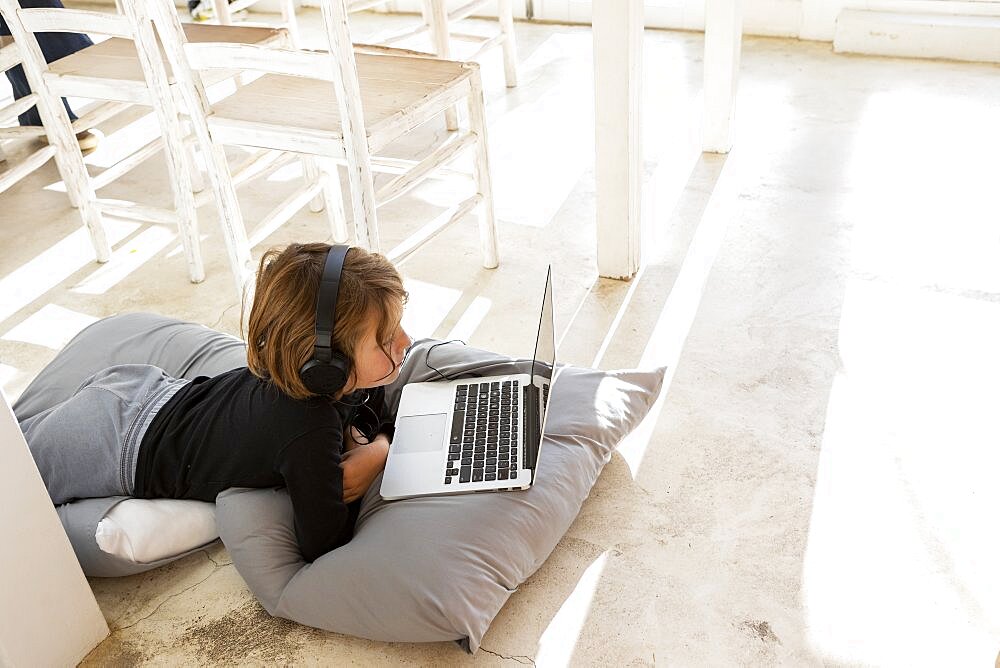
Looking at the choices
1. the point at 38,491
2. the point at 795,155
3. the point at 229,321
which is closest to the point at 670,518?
the point at 38,491

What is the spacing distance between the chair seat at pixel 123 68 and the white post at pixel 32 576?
148cm

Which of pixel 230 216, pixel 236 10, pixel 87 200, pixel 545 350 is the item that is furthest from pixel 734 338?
pixel 236 10

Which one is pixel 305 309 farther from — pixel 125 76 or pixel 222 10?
pixel 222 10

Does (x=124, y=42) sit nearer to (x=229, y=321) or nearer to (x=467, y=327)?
(x=229, y=321)

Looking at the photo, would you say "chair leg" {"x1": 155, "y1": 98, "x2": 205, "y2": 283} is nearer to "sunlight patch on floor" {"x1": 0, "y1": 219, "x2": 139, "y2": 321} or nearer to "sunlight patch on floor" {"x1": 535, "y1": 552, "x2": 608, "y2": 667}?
"sunlight patch on floor" {"x1": 0, "y1": 219, "x2": 139, "y2": 321}

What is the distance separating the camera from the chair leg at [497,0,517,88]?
12.5ft

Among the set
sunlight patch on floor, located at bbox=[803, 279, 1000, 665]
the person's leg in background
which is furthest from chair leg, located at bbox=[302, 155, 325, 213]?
sunlight patch on floor, located at bbox=[803, 279, 1000, 665]

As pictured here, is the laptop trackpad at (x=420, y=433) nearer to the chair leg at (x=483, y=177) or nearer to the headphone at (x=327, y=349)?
Result: the headphone at (x=327, y=349)

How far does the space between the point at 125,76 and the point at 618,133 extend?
1407 mm

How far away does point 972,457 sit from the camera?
1.93m

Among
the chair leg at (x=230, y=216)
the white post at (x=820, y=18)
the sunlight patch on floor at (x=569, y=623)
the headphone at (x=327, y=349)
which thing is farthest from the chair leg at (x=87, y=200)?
the white post at (x=820, y=18)

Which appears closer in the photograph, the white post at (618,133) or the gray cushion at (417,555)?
the gray cushion at (417,555)

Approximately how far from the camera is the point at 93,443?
1.80 meters

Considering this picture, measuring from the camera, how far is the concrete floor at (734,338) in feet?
5.41
